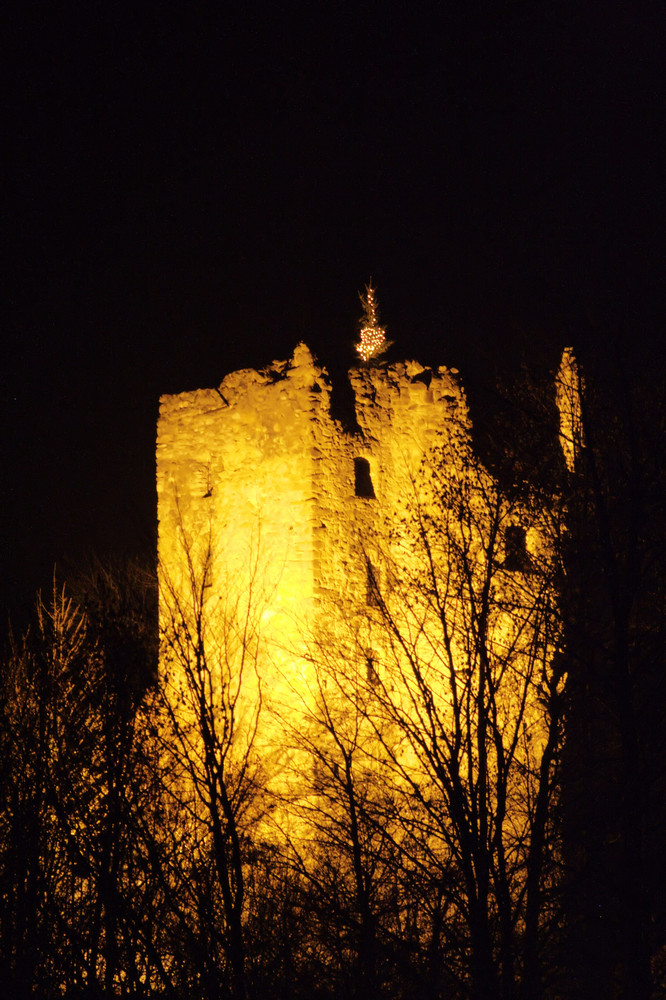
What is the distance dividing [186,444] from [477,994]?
7.64m

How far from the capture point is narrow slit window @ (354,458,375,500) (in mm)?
11883

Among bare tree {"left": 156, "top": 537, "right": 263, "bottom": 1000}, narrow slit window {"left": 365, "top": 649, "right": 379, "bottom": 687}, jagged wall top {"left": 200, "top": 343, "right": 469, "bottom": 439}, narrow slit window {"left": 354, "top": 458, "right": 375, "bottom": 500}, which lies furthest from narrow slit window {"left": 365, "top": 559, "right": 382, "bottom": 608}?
jagged wall top {"left": 200, "top": 343, "right": 469, "bottom": 439}

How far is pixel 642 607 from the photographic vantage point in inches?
408

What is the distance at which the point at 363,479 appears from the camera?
1198cm

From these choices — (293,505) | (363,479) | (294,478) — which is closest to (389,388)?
(363,479)

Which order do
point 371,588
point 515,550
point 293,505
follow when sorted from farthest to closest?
1. point 293,505
2. point 371,588
3. point 515,550

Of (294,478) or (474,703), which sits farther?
(294,478)

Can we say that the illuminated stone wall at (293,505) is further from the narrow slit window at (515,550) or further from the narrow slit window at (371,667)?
the narrow slit window at (515,550)

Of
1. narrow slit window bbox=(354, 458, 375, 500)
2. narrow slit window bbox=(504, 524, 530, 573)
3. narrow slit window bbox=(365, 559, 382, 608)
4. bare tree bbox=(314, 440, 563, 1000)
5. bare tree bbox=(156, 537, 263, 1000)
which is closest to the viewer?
bare tree bbox=(314, 440, 563, 1000)

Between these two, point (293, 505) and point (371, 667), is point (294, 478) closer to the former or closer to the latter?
point (293, 505)

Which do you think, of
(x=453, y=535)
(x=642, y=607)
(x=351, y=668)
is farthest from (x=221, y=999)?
(x=642, y=607)

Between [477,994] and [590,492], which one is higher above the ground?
[590,492]

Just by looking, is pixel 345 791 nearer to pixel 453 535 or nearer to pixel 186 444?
pixel 453 535

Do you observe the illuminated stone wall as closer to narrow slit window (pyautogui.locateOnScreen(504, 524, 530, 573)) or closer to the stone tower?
the stone tower
